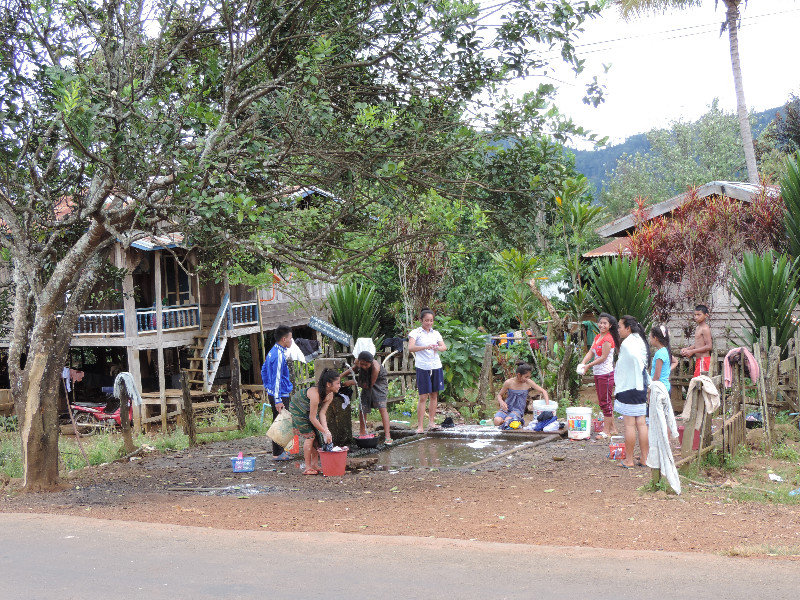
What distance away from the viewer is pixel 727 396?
33.8 feet

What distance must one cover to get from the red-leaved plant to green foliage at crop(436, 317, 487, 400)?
11.1 feet

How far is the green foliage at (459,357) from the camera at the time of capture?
15492 mm

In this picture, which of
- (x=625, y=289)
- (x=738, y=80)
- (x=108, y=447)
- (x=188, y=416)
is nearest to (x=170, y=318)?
(x=188, y=416)

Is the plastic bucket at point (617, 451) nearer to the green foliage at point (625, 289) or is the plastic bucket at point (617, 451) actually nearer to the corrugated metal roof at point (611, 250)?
the green foliage at point (625, 289)

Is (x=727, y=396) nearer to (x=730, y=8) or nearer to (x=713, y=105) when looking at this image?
(x=730, y=8)

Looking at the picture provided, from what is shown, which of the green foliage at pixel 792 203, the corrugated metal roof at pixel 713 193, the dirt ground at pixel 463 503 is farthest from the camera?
the corrugated metal roof at pixel 713 193

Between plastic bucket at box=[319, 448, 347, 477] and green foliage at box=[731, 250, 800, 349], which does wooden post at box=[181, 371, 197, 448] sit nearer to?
plastic bucket at box=[319, 448, 347, 477]

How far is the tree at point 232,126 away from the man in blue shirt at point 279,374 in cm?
135

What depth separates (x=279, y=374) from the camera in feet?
35.5

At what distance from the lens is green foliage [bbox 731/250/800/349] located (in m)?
12.1

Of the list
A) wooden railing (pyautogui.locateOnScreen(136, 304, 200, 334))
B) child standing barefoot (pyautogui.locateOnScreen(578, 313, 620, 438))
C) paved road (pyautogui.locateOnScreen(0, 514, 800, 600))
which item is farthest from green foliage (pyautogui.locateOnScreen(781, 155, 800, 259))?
wooden railing (pyautogui.locateOnScreen(136, 304, 200, 334))

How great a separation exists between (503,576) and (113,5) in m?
7.25

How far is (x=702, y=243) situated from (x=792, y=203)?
1.49 m

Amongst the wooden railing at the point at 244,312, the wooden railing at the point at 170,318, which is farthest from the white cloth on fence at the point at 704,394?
the wooden railing at the point at 244,312
